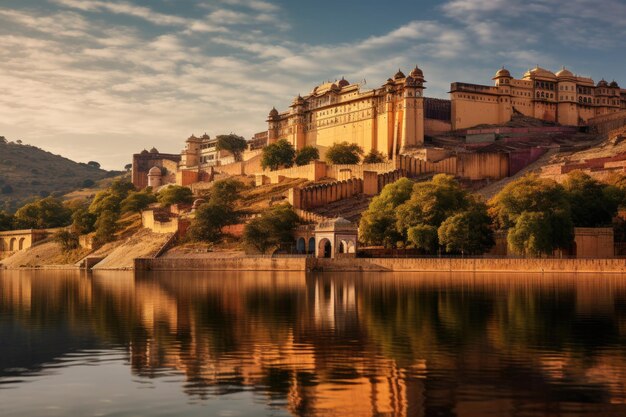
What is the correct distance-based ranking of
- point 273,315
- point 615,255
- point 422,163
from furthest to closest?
point 422,163, point 615,255, point 273,315

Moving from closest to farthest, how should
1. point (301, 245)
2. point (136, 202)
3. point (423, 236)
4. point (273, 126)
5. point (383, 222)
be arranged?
point (423, 236) → point (383, 222) → point (301, 245) → point (136, 202) → point (273, 126)

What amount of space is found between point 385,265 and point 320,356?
38.3m

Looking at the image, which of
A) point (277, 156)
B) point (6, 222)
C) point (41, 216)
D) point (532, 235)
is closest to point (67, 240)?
point (41, 216)

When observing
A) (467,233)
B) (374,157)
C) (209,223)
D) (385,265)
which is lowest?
(385,265)

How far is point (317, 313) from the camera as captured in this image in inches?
1038

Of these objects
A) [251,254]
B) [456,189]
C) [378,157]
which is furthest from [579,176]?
[378,157]

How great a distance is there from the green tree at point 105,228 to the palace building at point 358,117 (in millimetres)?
27334

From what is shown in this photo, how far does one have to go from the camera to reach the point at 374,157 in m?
90.3

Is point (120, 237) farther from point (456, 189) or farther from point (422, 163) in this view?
point (456, 189)

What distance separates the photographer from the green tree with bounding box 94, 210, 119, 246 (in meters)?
84.2

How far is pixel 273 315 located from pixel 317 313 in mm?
1422

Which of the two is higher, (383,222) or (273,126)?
(273,126)

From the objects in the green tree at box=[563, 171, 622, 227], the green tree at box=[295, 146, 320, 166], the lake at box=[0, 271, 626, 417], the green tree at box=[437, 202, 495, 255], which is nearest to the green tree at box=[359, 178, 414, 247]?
the green tree at box=[437, 202, 495, 255]

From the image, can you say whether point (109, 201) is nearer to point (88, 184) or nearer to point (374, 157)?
point (374, 157)
